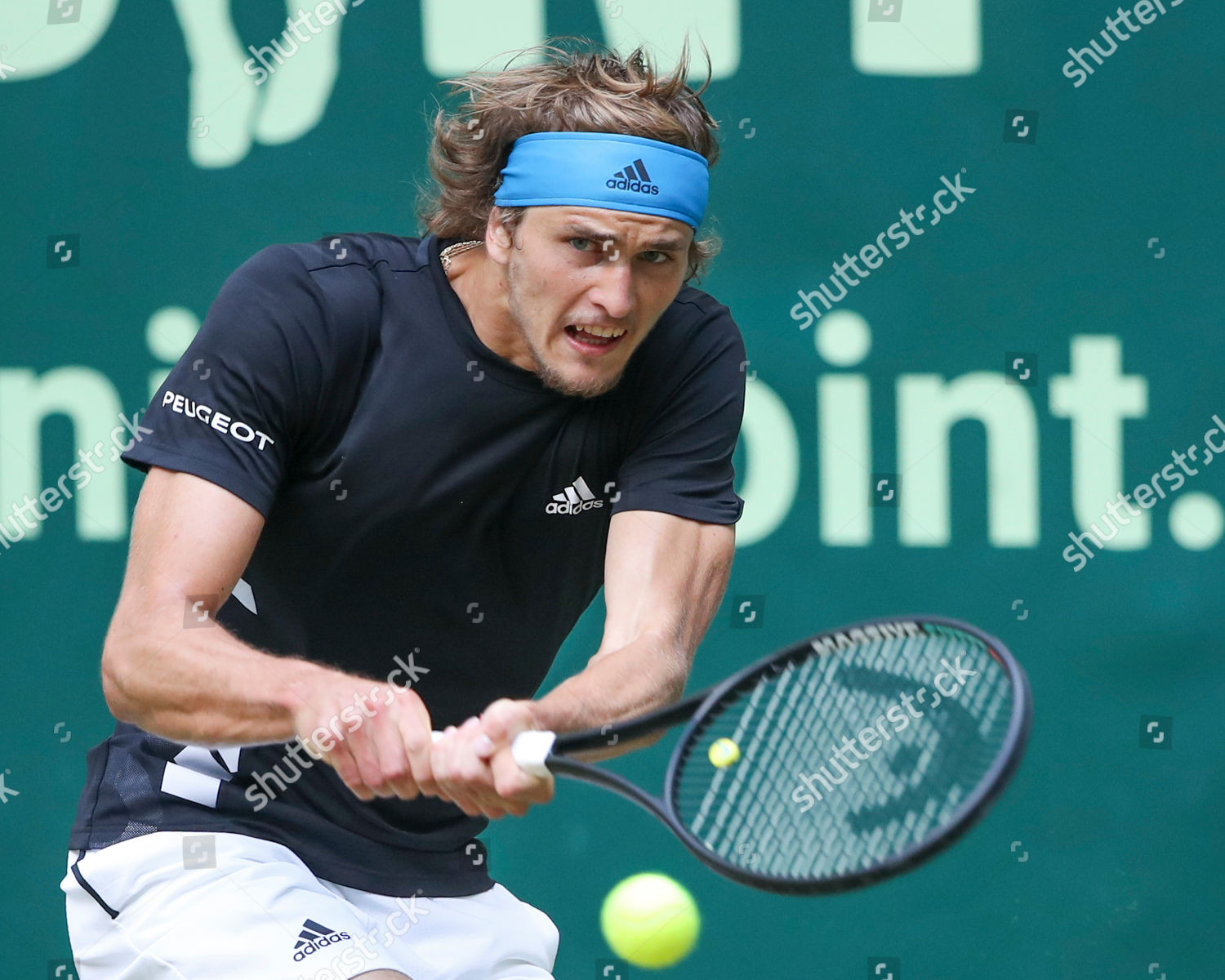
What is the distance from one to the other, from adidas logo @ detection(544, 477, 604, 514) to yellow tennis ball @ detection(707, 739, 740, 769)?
44cm

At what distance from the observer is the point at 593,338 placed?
2.03 meters

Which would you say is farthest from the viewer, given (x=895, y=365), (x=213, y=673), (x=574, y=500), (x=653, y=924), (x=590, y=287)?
(x=895, y=365)

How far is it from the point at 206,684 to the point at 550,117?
98 cm

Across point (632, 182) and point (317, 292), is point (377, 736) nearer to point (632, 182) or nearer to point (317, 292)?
point (317, 292)

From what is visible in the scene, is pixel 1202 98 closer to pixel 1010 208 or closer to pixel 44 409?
pixel 1010 208

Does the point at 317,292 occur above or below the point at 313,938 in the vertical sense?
above

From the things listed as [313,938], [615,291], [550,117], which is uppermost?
[550,117]

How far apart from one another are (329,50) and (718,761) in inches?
83.0

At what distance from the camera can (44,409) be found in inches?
132

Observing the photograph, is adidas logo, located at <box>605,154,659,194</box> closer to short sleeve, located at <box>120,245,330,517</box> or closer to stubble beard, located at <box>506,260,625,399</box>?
stubble beard, located at <box>506,260,625,399</box>

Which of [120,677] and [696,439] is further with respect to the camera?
[696,439]

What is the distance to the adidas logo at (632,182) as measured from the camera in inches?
80.0

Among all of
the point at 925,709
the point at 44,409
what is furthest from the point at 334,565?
the point at 44,409

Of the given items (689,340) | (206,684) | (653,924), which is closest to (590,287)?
(689,340)
